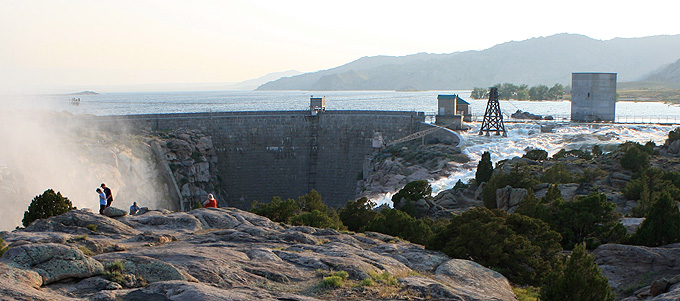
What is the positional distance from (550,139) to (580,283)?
Result: 47326 mm

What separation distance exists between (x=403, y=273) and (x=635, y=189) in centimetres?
1852

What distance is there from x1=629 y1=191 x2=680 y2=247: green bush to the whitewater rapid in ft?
71.3

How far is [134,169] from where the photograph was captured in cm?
4681

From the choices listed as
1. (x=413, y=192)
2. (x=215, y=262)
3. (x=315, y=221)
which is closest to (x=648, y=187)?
(x=413, y=192)

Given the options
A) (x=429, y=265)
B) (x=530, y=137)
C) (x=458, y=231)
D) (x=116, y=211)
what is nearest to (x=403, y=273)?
(x=429, y=265)

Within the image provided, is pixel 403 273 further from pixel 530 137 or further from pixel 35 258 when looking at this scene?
pixel 530 137

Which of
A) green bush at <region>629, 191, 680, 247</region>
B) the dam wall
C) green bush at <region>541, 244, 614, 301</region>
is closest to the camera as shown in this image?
green bush at <region>541, 244, 614, 301</region>

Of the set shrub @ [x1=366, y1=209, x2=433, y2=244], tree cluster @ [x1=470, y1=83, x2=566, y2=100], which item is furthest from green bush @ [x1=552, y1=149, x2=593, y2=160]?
tree cluster @ [x1=470, y1=83, x2=566, y2=100]

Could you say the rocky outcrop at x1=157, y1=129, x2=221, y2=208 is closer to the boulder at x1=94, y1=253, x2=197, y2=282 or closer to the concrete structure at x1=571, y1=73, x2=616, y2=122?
the boulder at x1=94, y1=253, x2=197, y2=282

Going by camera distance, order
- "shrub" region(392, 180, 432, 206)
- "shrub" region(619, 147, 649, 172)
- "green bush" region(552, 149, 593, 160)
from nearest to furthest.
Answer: "shrub" region(392, 180, 432, 206) < "shrub" region(619, 147, 649, 172) < "green bush" region(552, 149, 593, 160)

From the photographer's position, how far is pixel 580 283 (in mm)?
12742

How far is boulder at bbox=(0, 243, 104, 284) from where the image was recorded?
1108 cm

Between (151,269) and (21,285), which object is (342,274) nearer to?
(151,269)

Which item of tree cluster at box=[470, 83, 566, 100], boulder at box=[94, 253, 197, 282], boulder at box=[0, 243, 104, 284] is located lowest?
boulder at box=[94, 253, 197, 282]
